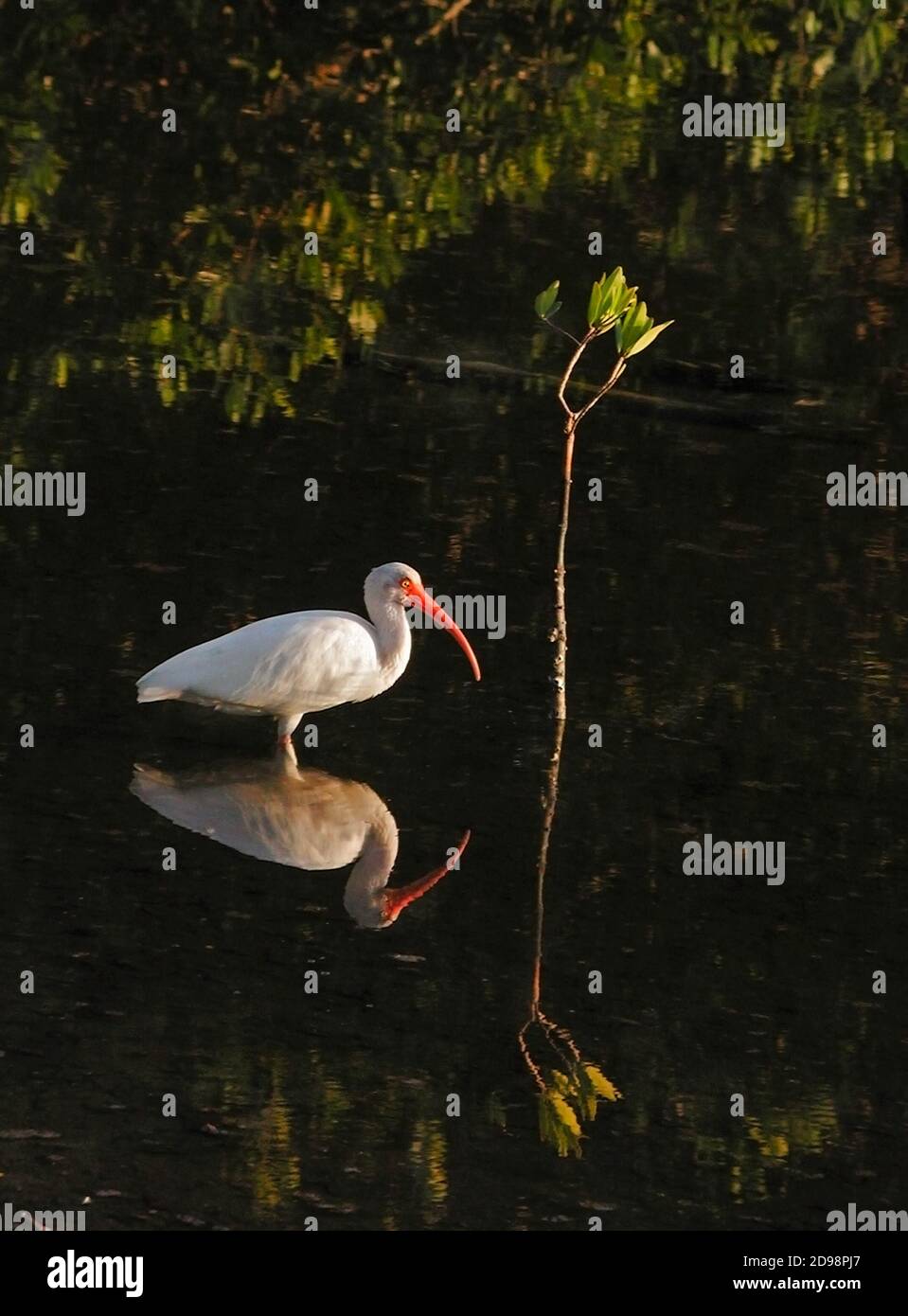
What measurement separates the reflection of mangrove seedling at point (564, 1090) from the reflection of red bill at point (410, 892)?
97cm

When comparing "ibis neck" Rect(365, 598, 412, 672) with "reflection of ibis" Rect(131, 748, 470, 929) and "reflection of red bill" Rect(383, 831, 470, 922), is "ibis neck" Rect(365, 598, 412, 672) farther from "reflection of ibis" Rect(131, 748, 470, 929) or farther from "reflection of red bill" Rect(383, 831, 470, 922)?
"reflection of red bill" Rect(383, 831, 470, 922)

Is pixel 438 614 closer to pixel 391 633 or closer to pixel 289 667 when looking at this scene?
pixel 391 633

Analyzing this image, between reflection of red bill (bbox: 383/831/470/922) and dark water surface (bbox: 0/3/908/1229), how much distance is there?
9 centimetres

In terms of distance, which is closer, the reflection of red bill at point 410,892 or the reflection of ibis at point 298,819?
the reflection of red bill at point 410,892

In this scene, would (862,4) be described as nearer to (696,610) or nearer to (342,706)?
(696,610)

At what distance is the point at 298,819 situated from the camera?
10.3m

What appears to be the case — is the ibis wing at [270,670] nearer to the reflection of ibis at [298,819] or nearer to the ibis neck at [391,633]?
the ibis neck at [391,633]

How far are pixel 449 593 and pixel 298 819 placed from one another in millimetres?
2862

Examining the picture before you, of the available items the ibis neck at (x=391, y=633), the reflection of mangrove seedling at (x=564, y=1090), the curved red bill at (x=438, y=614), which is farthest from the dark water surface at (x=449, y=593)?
the ibis neck at (x=391, y=633)

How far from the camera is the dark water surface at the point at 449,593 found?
8.25 meters

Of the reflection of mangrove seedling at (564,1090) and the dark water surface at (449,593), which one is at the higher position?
the dark water surface at (449,593)

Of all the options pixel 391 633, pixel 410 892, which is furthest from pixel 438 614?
pixel 410 892

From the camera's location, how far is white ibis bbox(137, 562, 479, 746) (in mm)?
10648
